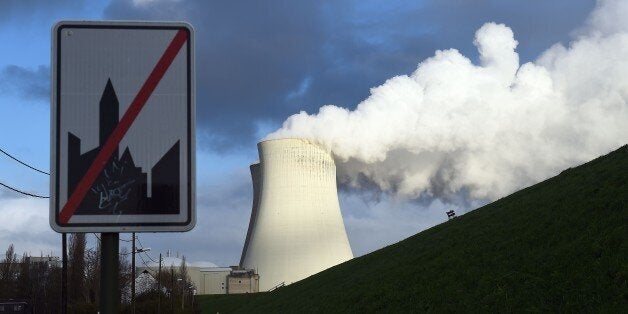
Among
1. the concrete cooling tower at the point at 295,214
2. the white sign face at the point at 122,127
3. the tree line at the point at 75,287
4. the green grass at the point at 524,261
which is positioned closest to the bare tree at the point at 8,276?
the tree line at the point at 75,287

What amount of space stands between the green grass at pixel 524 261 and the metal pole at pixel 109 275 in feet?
29.6

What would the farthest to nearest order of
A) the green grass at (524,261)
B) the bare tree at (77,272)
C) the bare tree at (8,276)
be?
the bare tree at (8,276), the bare tree at (77,272), the green grass at (524,261)

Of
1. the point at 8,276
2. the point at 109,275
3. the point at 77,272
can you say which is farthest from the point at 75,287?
the point at 109,275

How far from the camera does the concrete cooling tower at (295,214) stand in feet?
126

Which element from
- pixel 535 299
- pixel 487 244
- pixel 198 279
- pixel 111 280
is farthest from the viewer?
pixel 198 279

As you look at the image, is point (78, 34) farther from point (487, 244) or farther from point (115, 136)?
point (487, 244)

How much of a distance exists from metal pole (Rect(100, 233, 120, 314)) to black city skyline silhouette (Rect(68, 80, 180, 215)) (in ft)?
0.22

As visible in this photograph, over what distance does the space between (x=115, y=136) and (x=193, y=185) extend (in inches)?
7.7

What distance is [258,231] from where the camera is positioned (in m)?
40.2

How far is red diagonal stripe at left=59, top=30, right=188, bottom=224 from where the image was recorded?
5.51 feet

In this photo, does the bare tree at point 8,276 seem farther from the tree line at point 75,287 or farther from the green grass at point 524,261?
the green grass at point 524,261

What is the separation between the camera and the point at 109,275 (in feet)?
5.41

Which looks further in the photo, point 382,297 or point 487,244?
point 382,297

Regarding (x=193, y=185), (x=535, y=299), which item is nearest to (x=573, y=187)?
(x=535, y=299)
